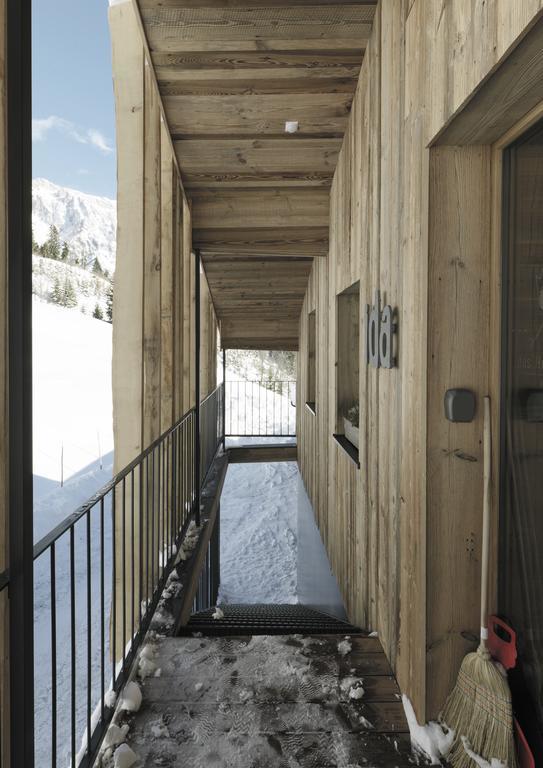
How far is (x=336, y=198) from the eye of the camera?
145 inches

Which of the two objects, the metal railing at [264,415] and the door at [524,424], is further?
the metal railing at [264,415]

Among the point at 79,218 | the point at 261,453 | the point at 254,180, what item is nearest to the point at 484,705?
the point at 254,180

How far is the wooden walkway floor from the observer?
1.49 meters

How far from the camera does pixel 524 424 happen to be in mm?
1365

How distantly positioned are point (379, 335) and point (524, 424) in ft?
2.80

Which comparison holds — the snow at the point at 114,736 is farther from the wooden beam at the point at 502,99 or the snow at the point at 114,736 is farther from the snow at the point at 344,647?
the wooden beam at the point at 502,99

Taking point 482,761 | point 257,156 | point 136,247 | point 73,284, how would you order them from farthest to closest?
point 73,284 < point 257,156 < point 136,247 < point 482,761

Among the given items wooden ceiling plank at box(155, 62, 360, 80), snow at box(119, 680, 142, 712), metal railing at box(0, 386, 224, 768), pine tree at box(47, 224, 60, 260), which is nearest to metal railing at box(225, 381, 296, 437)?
metal railing at box(0, 386, 224, 768)

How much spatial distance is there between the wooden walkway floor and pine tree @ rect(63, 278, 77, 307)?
1189 inches

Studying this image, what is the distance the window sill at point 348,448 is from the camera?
3.01m

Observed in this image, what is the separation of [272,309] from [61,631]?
8157 mm

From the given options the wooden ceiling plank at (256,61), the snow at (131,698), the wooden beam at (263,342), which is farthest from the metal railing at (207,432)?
the snow at (131,698)

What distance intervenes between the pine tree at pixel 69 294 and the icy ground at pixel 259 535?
1955 centimetres

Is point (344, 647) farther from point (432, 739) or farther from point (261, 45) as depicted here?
point (261, 45)
